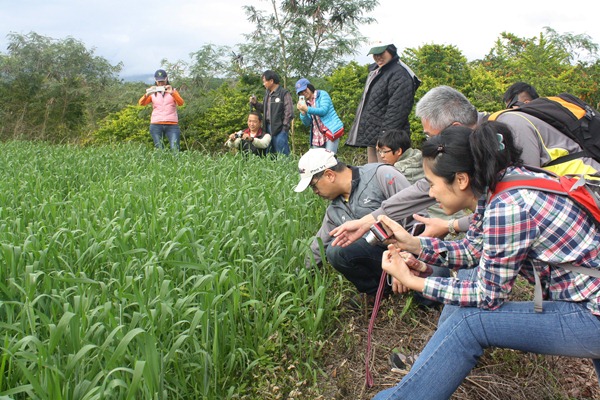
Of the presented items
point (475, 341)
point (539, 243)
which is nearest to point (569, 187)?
point (539, 243)

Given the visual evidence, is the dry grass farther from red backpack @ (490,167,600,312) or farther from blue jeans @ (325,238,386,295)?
red backpack @ (490,167,600,312)

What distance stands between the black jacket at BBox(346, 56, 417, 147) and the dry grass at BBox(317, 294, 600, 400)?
2.17 m

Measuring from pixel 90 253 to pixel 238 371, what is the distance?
979mm

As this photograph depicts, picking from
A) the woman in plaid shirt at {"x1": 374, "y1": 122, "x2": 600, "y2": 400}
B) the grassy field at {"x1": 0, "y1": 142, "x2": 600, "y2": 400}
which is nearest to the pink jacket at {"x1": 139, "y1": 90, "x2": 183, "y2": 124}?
the grassy field at {"x1": 0, "y1": 142, "x2": 600, "y2": 400}

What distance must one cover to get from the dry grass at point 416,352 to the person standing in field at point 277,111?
4163mm

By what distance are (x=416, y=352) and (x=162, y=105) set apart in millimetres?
5359

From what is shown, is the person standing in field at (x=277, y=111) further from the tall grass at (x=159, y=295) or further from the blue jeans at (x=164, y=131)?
the tall grass at (x=159, y=295)

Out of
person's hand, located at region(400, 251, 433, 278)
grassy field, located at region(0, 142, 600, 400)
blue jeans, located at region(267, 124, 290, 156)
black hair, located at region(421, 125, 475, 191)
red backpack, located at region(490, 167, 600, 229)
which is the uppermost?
black hair, located at region(421, 125, 475, 191)

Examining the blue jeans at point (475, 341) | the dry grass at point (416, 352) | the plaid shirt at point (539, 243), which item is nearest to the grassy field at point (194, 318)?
the dry grass at point (416, 352)

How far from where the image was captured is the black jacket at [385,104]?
4.88 metres

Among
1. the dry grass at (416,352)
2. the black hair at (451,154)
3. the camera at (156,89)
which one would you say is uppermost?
the camera at (156,89)

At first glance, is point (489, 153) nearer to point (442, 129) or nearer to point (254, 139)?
point (442, 129)

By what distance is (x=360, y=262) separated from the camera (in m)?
3.01

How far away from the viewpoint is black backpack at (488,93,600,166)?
230 centimetres
